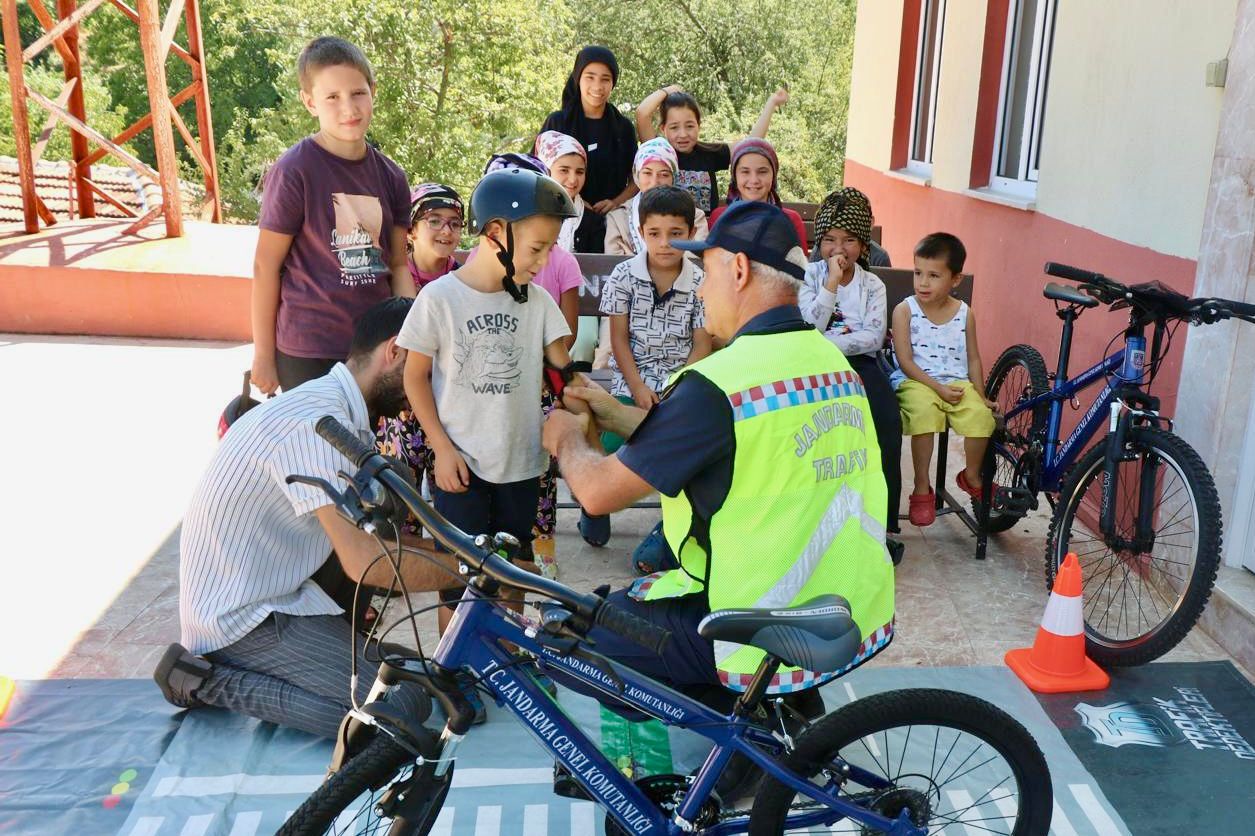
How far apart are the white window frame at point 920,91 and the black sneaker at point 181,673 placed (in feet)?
23.5

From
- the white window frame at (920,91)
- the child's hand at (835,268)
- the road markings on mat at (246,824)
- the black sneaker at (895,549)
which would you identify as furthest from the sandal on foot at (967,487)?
the white window frame at (920,91)

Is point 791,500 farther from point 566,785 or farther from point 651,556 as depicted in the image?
point 651,556

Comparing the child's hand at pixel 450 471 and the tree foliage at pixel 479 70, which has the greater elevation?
the tree foliage at pixel 479 70

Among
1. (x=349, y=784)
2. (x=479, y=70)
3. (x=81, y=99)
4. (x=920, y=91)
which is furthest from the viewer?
(x=479, y=70)

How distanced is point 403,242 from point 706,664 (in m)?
2.27

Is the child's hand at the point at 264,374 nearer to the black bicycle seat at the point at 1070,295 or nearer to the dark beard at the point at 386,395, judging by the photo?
the dark beard at the point at 386,395

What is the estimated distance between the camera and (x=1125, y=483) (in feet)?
12.3

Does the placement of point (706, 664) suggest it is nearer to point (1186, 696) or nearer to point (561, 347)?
point (561, 347)

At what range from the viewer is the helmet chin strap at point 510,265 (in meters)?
3.11

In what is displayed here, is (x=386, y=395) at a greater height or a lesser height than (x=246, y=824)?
greater

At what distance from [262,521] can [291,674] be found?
457 mm

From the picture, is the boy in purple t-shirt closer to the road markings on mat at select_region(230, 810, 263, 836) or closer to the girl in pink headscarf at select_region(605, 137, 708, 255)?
the girl in pink headscarf at select_region(605, 137, 708, 255)

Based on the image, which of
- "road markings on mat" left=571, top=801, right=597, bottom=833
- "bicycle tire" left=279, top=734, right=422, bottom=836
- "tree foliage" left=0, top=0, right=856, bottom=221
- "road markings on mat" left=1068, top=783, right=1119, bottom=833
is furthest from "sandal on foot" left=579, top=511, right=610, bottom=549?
"tree foliage" left=0, top=0, right=856, bottom=221

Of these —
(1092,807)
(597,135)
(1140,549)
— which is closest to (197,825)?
(1092,807)
